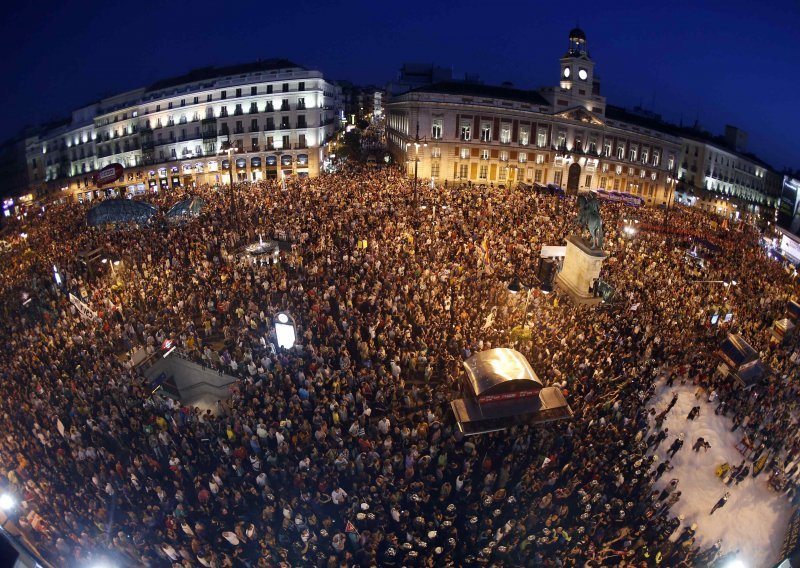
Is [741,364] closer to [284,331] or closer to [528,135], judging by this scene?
[284,331]

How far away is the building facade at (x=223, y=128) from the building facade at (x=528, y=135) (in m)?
12.8

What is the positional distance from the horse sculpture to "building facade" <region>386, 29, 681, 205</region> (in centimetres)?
Answer: 3271

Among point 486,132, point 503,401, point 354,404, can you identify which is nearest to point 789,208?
point 486,132

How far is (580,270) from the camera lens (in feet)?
75.7

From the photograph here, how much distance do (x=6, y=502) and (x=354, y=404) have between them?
9.63m

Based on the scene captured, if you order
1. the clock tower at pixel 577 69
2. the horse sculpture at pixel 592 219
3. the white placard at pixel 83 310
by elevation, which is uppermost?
the clock tower at pixel 577 69

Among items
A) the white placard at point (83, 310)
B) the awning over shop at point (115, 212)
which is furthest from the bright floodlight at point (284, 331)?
the awning over shop at point (115, 212)

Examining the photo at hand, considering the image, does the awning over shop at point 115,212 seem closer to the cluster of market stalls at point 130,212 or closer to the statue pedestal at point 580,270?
the cluster of market stalls at point 130,212

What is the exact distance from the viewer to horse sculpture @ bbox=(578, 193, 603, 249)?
21859 millimetres

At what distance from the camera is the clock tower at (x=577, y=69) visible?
54281 millimetres

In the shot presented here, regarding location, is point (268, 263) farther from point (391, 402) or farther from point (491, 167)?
point (491, 167)

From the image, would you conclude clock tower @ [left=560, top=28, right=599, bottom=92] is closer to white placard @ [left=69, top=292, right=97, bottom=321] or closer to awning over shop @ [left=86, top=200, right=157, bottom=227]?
awning over shop @ [left=86, top=200, right=157, bottom=227]

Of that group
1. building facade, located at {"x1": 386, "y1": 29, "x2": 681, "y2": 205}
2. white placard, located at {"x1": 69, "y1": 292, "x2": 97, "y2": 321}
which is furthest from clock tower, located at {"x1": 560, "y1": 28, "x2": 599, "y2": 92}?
white placard, located at {"x1": 69, "y1": 292, "x2": 97, "y2": 321}

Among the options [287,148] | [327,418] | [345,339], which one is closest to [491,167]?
[287,148]
